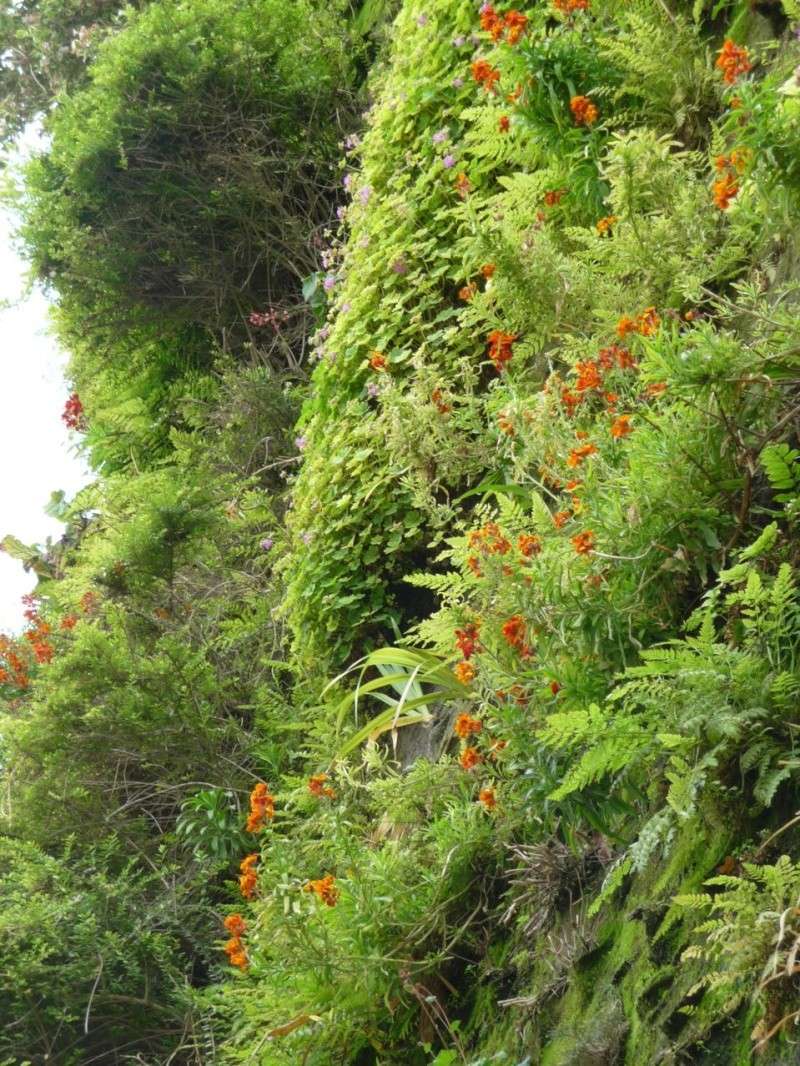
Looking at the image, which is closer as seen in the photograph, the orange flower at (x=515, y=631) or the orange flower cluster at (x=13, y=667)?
the orange flower at (x=515, y=631)

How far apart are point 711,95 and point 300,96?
3.73 m

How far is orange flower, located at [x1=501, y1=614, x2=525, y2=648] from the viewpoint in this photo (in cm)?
262

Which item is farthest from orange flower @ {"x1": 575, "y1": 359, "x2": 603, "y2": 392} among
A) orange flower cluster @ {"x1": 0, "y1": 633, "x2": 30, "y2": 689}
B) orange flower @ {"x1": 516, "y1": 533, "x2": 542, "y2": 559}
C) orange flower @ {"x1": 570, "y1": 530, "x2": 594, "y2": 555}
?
orange flower cluster @ {"x1": 0, "y1": 633, "x2": 30, "y2": 689}

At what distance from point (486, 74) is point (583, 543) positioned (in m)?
2.00

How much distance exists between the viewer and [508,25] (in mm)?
3641

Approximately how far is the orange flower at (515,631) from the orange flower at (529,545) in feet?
0.48

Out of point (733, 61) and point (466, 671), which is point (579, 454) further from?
point (733, 61)

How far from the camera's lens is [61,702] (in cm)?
461

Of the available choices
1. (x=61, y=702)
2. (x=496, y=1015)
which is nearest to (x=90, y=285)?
(x=61, y=702)

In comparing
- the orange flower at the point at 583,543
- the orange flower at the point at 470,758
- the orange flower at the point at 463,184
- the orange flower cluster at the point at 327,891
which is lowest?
the orange flower cluster at the point at 327,891

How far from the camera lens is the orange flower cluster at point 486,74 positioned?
145 inches

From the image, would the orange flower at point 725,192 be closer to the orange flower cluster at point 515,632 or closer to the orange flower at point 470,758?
the orange flower cluster at point 515,632

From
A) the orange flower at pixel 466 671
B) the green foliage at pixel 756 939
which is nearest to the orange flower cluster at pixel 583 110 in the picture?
the orange flower at pixel 466 671

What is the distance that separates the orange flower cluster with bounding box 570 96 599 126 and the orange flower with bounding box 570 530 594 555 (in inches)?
65.9
